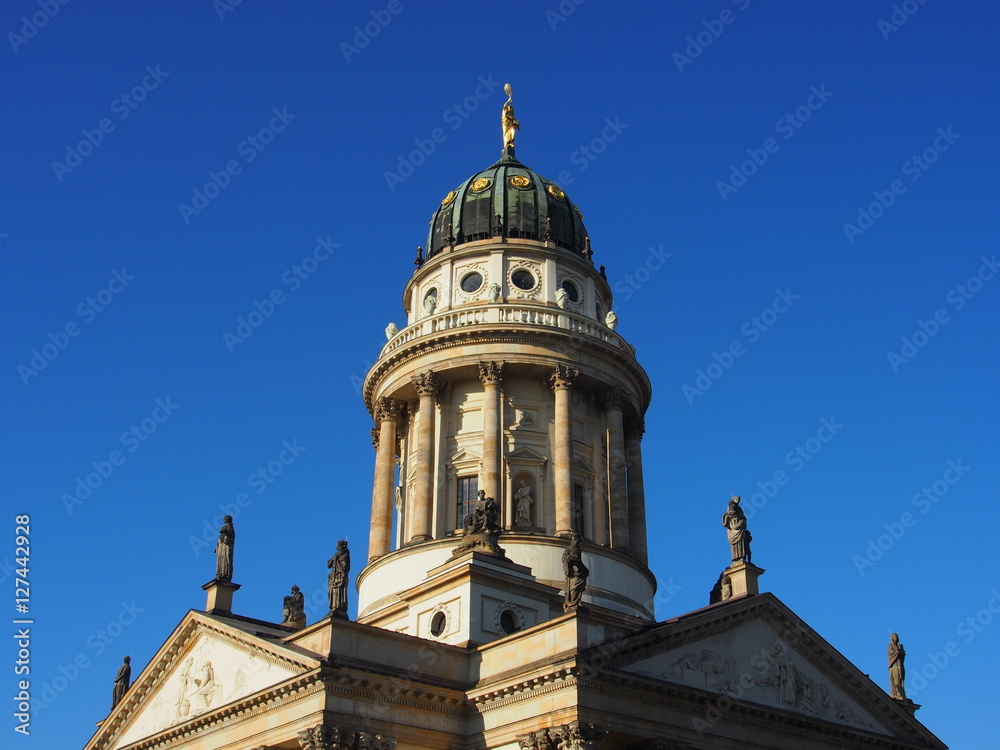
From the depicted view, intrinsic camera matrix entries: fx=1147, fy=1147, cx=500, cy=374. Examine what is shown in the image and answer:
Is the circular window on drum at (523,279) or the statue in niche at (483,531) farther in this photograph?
the circular window on drum at (523,279)

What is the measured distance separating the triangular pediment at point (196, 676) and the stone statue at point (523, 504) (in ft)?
30.6

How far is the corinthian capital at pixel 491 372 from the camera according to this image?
139 ft

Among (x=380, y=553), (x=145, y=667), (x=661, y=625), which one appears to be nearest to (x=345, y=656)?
(x=661, y=625)

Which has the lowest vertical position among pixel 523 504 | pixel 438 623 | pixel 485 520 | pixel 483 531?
pixel 438 623

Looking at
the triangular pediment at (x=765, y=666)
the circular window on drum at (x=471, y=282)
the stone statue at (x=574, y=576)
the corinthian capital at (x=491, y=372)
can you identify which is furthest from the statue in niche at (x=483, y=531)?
the circular window on drum at (x=471, y=282)

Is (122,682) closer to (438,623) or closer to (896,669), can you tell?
(438,623)

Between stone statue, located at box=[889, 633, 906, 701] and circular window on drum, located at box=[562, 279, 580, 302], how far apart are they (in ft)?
57.7

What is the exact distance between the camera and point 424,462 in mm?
42156

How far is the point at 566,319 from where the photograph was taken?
1740 inches

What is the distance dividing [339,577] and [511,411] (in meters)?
13.2

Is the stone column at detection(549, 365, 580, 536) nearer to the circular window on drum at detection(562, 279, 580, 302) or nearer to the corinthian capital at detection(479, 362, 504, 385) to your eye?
the corinthian capital at detection(479, 362, 504, 385)

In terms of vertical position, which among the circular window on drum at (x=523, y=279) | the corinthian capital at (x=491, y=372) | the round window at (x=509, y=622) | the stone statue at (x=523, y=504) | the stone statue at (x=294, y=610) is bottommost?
the round window at (x=509, y=622)

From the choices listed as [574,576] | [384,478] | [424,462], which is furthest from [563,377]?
[574,576]

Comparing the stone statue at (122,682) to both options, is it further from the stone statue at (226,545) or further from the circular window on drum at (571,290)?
the circular window on drum at (571,290)
